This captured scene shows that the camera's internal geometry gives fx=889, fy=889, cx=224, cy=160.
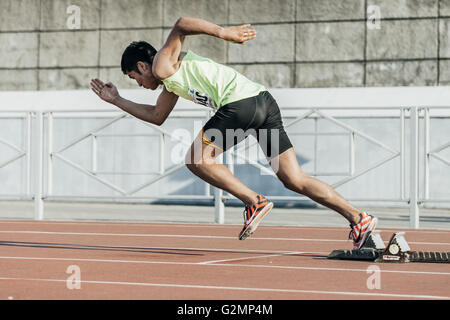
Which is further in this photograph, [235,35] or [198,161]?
[198,161]

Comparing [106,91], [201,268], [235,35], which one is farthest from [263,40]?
[201,268]

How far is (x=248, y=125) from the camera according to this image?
6.45 meters

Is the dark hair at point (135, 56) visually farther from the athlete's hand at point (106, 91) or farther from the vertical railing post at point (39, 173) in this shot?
the vertical railing post at point (39, 173)

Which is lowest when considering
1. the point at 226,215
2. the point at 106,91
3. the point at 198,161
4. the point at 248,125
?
the point at 226,215

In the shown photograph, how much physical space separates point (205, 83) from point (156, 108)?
596 mm

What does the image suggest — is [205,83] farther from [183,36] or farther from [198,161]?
[198,161]

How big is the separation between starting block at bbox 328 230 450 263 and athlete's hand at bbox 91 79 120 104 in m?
2.10

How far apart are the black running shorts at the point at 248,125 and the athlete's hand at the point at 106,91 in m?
0.94

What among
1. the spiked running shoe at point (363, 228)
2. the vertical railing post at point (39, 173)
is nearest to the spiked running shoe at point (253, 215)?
the spiked running shoe at point (363, 228)

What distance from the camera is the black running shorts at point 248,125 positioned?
20.9 ft

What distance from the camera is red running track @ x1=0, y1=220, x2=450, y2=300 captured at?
4.82 m

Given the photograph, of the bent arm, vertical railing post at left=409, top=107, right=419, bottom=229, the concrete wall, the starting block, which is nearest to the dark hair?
the bent arm

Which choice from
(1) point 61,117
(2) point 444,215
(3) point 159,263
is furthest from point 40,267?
(1) point 61,117
